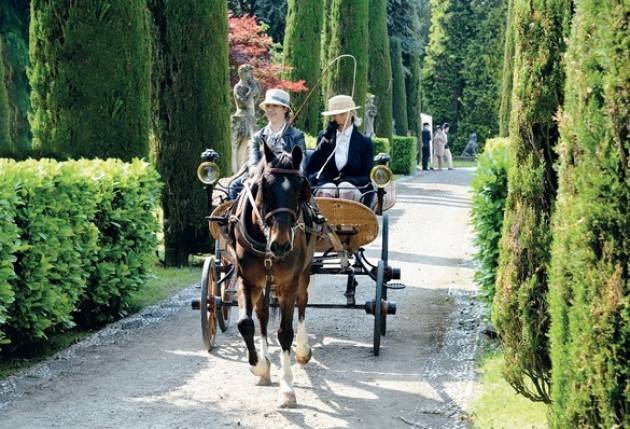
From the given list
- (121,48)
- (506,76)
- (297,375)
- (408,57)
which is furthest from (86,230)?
(408,57)

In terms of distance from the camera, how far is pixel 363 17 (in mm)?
31266

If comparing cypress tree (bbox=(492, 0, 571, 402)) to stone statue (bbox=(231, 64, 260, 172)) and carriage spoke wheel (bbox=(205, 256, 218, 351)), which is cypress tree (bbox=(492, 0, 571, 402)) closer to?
carriage spoke wheel (bbox=(205, 256, 218, 351))

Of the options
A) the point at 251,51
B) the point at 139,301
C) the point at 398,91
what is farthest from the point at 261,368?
the point at 398,91

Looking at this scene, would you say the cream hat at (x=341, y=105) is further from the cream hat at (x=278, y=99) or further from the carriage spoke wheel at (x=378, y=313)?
the carriage spoke wheel at (x=378, y=313)

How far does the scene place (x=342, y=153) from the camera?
9922 millimetres

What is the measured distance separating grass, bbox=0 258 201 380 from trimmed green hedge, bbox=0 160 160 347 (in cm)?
16

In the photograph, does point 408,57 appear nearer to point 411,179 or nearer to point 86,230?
point 411,179

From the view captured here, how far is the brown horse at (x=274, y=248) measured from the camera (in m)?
6.88

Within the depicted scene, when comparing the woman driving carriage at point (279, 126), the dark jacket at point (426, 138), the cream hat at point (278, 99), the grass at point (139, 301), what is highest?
the cream hat at point (278, 99)

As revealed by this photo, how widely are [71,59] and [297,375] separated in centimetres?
563

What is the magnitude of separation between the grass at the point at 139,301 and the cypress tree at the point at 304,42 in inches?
621

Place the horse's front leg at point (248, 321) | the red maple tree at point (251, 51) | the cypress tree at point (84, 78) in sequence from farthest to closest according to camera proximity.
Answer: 1. the red maple tree at point (251, 51)
2. the cypress tree at point (84, 78)
3. the horse's front leg at point (248, 321)

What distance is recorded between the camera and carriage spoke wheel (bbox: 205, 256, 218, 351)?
350 inches

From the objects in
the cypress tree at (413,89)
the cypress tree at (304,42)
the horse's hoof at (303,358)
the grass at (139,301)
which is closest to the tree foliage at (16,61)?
the cypress tree at (304,42)
